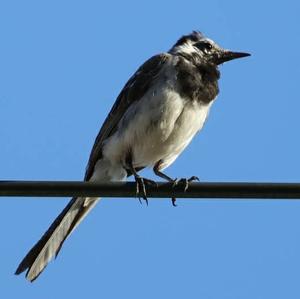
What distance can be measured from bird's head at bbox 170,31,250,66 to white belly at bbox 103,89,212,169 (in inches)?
36.2

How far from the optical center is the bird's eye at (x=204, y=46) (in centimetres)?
863

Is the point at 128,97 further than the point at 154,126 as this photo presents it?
Yes

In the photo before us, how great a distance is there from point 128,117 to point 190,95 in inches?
24.6

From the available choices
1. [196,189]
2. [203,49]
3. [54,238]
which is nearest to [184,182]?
[196,189]

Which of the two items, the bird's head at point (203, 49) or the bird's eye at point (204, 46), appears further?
the bird's eye at point (204, 46)

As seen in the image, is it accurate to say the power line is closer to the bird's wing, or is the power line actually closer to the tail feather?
the tail feather

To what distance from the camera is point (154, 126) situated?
739 centimetres

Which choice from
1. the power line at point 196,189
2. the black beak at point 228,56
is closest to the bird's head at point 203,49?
the black beak at point 228,56

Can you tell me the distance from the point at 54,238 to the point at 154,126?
1435 mm

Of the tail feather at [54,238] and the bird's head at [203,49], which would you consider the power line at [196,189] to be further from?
the bird's head at [203,49]

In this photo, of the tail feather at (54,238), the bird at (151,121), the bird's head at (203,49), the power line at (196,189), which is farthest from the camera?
the bird's head at (203,49)

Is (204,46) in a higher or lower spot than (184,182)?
higher

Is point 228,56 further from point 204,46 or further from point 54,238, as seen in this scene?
point 54,238

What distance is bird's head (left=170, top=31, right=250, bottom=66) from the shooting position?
8.41 m
